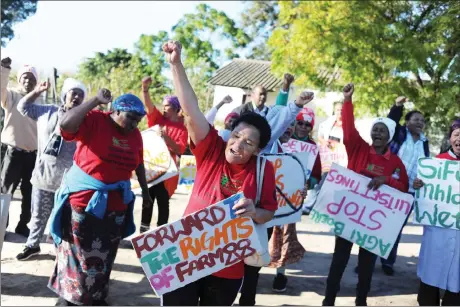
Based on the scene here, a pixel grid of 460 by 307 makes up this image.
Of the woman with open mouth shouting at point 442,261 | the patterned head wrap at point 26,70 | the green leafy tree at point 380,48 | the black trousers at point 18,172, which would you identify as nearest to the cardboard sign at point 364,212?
the woman with open mouth shouting at point 442,261

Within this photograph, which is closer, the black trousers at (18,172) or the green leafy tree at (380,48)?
the black trousers at (18,172)

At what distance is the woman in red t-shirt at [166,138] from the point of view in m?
6.82

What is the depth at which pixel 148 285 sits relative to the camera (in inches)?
218

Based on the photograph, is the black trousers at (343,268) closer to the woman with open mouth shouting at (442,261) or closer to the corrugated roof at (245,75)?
the woman with open mouth shouting at (442,261)

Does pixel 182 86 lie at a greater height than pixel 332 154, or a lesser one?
greater

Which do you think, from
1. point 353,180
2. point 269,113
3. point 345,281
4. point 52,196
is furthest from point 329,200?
point 52,196

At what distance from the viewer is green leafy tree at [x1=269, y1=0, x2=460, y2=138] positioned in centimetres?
1161

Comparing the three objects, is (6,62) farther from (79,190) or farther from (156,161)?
(156,161)

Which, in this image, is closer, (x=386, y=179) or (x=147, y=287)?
(x=386, y=179)

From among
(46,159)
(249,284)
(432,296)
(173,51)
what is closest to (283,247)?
(249,284)

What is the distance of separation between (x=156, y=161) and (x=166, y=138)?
318 millimetres

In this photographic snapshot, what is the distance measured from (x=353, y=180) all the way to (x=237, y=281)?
Answer: 2259mm

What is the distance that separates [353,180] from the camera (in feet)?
16.6

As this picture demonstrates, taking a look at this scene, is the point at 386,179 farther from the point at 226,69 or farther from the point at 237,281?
the point at 226,69
